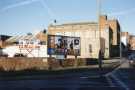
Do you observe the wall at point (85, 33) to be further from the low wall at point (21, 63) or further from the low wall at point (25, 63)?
the low wall at point (21, 63)

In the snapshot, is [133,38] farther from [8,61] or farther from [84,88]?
[84,88]

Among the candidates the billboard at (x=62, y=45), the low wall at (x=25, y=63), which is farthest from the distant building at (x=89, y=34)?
the low wall at (x=25, y=63)

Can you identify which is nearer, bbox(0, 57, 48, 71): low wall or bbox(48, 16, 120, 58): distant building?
bbox(0, 57, 48, 71): low wall

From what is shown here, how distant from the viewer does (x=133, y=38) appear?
573 feet

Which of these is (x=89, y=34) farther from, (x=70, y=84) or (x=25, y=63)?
(x=70, y=84)

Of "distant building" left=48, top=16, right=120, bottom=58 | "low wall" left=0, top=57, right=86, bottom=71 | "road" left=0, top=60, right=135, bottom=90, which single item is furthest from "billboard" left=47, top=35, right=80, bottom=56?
"distant building" left=48, top=16, right=120, bottom=58

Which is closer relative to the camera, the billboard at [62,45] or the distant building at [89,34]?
the billboard at [62,45]

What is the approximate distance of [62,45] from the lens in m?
44.6

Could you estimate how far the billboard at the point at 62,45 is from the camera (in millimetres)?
42031

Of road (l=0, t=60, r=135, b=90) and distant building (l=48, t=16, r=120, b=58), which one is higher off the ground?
distant building (l=48, t=16, r=120, b=58)

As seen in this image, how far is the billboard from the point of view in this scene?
42.0 meters

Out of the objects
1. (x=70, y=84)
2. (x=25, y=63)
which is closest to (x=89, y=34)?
(x=25, y=63)

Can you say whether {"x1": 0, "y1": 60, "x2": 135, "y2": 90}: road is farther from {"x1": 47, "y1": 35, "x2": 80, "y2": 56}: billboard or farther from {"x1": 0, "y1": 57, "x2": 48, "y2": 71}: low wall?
{"x1": 47, "y1": 35, "x2": 80, "y2": 56}: billboard

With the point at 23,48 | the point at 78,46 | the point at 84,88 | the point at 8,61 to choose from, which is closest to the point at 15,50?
the point at 23,48
